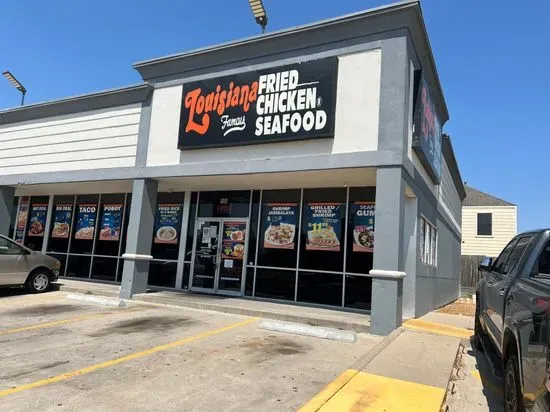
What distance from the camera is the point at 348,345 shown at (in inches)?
319

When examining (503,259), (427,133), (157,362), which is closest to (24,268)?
(157,362)

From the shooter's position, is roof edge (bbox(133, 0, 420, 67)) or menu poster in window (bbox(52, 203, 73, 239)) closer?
roof edge (bbox(133, 0, 420, 67))

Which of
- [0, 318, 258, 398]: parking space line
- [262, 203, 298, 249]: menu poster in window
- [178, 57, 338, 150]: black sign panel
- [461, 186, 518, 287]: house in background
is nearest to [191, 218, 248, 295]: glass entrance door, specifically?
[262, 203, 298, 249]: menu poster in window

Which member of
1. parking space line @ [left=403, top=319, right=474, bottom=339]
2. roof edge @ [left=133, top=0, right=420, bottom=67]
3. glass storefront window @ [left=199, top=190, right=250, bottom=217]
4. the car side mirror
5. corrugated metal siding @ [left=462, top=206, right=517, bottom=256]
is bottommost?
parking space line @ [left=403, top=319, right=474, bottom=339]

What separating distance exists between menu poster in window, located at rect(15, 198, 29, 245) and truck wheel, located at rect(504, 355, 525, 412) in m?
19.8

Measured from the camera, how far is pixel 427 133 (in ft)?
39.6

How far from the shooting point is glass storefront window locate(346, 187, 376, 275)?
39.0ft

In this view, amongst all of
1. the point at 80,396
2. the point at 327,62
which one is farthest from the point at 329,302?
the point at 80,396

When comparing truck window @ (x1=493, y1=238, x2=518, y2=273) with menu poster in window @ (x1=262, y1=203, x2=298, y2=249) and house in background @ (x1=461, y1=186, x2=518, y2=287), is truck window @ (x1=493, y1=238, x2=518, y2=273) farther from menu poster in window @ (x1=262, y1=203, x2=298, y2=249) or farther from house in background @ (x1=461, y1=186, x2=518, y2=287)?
house in background @ (x1=461, y1=186, x2=518, y2=287)

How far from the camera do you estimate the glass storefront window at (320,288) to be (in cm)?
1214

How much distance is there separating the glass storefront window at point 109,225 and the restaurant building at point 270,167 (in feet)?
0.19

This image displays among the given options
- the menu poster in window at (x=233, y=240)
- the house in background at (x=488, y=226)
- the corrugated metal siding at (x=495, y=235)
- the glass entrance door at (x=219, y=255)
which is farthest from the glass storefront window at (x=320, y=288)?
the corrugated metal siding at (x=495, y=235)

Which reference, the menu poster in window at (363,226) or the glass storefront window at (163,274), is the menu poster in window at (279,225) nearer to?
the menu poster in window at (363,226)

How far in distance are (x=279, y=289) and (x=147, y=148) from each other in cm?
562
